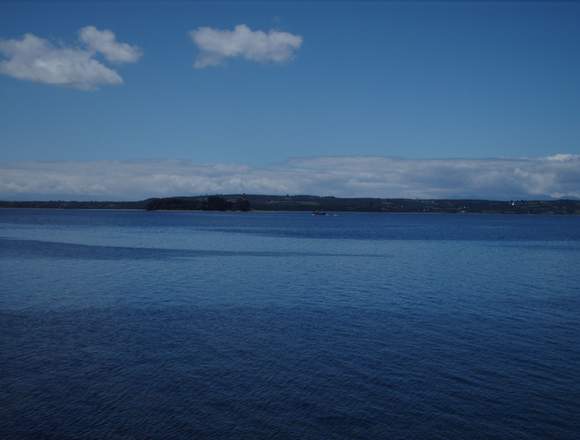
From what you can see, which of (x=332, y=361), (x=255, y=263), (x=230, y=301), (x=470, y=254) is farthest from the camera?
(x=470, y=254)

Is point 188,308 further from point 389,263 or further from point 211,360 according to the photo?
point 389,263

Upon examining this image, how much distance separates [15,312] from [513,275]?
38.8 m

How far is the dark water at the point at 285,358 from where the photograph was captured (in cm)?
1509

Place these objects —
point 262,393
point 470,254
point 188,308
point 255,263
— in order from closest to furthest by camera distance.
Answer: point 262,393, point 188,308, point 255,263, point 470,254

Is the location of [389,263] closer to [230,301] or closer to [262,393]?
[230,301]

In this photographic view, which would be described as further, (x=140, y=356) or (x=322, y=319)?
(x=322, y=319)

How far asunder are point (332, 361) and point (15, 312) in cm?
1744

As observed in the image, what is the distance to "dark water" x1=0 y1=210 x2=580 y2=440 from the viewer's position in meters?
15.1

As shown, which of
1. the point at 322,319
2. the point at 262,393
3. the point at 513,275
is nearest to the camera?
the point at 262,393

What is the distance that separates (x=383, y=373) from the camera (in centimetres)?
1906

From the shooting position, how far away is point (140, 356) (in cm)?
2064

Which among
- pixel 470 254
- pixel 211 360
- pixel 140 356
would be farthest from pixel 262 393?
pixel 470 254

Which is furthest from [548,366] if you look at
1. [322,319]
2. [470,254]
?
[470,254]

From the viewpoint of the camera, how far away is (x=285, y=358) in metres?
20.7
